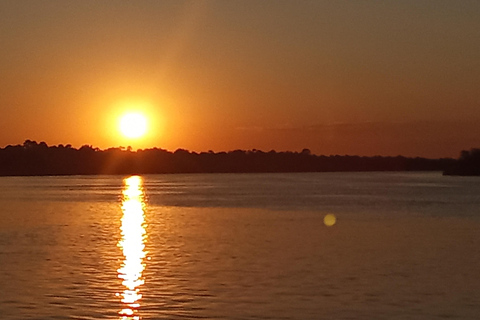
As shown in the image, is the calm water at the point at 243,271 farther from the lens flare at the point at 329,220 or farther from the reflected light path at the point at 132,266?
the lens flare at the point at 329,220

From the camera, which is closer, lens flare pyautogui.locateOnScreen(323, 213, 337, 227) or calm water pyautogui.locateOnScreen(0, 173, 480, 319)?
calm water pyautogui.locateOnScreen(0, 173, 480, 319)

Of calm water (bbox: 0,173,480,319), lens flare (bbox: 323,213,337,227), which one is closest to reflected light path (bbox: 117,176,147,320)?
calm water (bbox: 0,173,480,319)

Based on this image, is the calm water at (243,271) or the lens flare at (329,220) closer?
the calm water at (243,271)

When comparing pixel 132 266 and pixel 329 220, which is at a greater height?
pixel 329 220

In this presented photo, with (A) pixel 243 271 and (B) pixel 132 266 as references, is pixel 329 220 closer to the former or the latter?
(B) pixel 132 266

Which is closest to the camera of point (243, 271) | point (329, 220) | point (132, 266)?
point (243, 271)

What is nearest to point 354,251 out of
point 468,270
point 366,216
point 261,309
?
point 468,270

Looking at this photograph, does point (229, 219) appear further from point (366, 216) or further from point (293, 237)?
point (293, 237)

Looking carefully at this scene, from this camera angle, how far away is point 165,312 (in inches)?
850

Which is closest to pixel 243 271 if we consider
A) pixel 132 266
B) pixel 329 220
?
pixel 132 266

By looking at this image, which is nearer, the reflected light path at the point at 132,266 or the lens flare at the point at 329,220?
the reflected light path at the point at 132,266

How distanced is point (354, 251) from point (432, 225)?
18.5 metres

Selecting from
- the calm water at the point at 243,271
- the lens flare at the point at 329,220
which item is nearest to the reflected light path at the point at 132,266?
the calm water at the point at 243,271

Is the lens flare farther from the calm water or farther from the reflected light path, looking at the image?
the reflected light path
